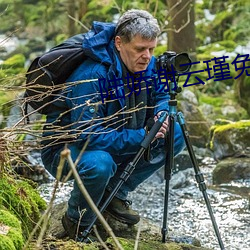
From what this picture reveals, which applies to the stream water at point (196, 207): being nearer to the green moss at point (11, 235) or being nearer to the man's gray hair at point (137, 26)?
the man's gray hair at point (137, 26)

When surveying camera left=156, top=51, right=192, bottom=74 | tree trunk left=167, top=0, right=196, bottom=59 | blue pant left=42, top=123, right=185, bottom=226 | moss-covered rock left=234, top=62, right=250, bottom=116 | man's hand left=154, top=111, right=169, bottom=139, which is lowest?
moss-covered rock left=234, top=62, right=250, bottom=116

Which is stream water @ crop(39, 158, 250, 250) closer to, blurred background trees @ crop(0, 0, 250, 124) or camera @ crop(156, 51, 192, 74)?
camera @ crop(156, 51, 192, 74)

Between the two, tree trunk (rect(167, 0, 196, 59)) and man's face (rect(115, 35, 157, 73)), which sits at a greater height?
man's face (rect(115, 35, 157, 73))

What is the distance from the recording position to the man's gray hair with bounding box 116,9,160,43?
3291 millimetres

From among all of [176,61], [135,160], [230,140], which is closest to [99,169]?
[135,160]

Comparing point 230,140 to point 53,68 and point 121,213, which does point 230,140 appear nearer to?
point 121,213

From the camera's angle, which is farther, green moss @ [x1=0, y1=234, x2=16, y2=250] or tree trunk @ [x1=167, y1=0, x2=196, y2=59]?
tree trunk @ [x1=167, y1=0, x2=196, y2=59]

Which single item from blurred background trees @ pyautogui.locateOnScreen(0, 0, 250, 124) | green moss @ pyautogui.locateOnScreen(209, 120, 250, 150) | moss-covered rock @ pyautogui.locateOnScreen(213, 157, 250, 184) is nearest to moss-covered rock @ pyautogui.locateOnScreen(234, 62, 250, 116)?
blurred background trees @ pyautogui.locateOnScreen(0, 0, 250, 124)

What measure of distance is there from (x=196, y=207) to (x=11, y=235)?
10.6 feet

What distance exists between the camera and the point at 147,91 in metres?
3.58

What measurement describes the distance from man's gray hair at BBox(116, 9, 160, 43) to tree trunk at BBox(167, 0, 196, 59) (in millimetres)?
6378

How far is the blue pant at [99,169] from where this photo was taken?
3221 mm

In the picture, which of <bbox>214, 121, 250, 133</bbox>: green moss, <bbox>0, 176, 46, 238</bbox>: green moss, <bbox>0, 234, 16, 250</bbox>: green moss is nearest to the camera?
<bbox>0, 234, 16, 250</bbox>: green moss

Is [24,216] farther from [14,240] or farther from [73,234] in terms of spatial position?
[14,240]
